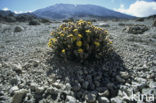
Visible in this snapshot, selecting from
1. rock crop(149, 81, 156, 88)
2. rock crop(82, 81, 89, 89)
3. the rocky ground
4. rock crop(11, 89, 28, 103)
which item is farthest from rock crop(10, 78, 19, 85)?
rock crop(149, 81, 156, 88)

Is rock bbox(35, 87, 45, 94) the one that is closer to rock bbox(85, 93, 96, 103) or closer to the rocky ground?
the rocky ground

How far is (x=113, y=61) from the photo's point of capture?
2.78m

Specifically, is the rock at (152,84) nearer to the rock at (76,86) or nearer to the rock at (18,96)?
the rock at (76,86)

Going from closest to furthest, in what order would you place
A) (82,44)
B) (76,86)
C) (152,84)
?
(152,84), (76,86), (82,44)

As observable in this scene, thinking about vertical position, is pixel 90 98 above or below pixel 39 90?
below

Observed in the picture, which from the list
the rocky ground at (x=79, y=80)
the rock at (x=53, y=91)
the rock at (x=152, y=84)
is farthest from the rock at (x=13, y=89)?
the rock at (x=152, y=84)

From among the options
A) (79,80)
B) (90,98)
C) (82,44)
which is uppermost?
(82,44)

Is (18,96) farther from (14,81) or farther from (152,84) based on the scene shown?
(152,84)

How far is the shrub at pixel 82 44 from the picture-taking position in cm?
257

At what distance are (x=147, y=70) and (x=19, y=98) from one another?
8.61 ft

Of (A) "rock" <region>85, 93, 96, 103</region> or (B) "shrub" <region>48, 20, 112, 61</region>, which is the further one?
(B) "shrub" <region>48, 20, 112, 61</region>

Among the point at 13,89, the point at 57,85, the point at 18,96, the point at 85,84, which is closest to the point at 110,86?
the point at 85,84

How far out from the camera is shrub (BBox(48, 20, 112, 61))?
2568mm

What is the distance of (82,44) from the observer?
2.70 m
